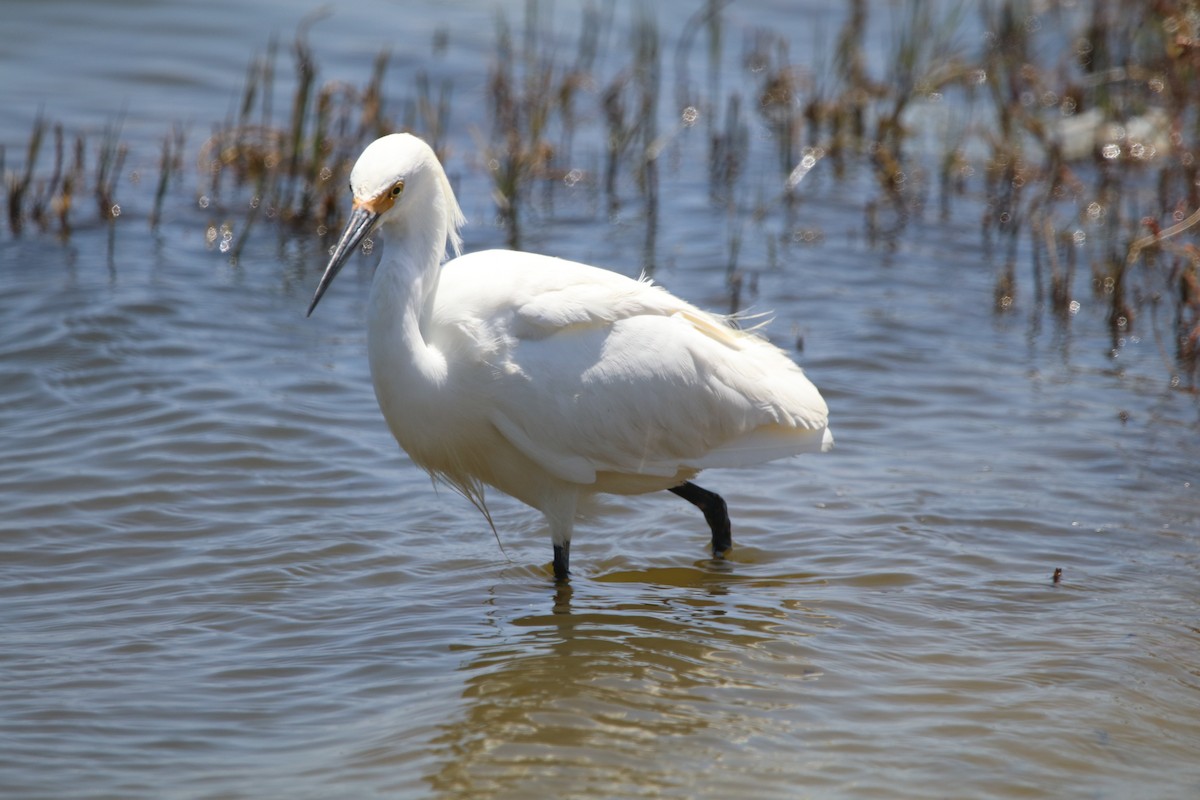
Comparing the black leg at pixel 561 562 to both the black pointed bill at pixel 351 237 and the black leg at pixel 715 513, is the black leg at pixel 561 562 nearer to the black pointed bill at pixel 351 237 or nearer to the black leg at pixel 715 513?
the black leg at pixel 715 513

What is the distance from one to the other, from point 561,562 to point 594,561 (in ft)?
1.40

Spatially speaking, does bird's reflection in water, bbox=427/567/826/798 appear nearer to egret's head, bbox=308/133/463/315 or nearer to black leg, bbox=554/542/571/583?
black leg, bbox=554/542/571/583

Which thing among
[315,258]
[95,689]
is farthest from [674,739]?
[315,258]

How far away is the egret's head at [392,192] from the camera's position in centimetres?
462

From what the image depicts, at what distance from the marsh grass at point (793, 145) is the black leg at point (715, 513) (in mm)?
2756

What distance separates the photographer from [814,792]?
3891mm

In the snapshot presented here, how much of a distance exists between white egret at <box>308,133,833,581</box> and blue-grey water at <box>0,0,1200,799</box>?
0.46m

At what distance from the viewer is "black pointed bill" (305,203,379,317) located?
180 inches

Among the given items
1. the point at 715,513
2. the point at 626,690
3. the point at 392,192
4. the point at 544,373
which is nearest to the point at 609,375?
the point at 544,373

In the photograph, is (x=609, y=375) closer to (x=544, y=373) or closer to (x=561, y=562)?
(x=544, y=373)

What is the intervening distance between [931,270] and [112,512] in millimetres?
→ 5516

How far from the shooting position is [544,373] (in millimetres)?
5027

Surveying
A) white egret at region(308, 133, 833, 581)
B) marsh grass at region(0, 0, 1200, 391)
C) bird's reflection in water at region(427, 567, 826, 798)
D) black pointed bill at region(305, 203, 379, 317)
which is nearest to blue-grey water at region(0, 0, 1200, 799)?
bird's reflection in water at region(427, 567, 826, 798)

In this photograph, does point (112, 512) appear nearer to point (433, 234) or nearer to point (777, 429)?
point (433, 234)
